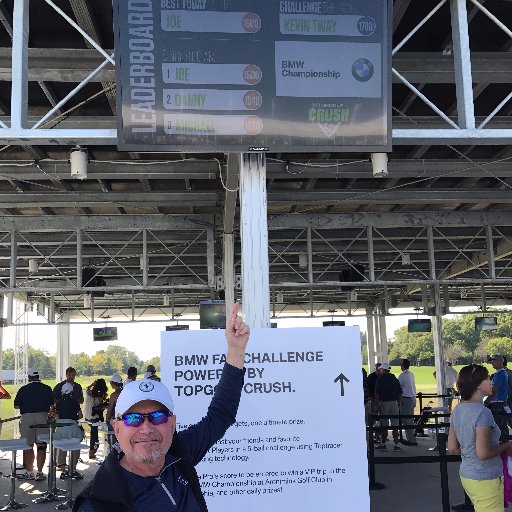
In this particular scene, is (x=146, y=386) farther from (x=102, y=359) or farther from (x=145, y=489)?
(x=102, y=359)

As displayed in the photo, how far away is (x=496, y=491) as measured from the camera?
4.13m

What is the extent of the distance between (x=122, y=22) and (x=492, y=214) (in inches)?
424

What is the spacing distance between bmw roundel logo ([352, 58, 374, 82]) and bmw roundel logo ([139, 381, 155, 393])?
3911 mm

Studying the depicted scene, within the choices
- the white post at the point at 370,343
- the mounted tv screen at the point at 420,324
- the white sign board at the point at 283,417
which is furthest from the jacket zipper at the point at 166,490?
the white post at the point at 370,343

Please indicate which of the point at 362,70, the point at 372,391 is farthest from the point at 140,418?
the point at 372,391

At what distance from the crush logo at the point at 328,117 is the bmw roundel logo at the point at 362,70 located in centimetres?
28

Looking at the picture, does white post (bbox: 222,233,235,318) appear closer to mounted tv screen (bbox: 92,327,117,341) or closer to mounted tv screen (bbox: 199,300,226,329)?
mounted tv screen (bbox: 199,300,226,329)

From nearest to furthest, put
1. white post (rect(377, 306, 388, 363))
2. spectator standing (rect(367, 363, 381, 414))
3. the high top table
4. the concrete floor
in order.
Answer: the concrete floor < the high top table < spectator standing (rect(367, 363, 381, 414)) < white post (rect(377, 306, 388, 363))

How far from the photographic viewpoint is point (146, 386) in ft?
6.76

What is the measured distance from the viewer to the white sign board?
159 inches

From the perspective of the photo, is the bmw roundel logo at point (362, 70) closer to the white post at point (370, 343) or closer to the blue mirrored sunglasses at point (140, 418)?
the blue mirrored sunglasses at point (140, 418)

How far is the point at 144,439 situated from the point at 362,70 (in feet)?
13.6

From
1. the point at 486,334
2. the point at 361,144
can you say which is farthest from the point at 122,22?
the point at 486,334

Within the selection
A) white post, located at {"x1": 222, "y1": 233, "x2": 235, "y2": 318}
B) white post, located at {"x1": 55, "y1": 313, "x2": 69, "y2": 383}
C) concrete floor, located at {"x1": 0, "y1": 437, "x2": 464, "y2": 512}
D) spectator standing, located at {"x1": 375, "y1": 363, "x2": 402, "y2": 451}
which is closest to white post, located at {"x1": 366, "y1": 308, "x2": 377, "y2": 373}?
white post, located at {"x1": 55, "y1": 313, "x2": 69, "y2": 383}
